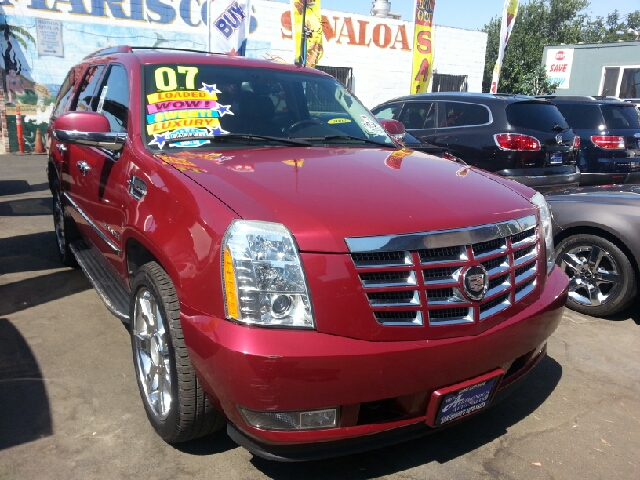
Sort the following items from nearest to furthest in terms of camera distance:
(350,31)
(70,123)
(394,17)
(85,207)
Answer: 1. (70,123)
2. (85,207)
3. (350,31)
4. (394,17)

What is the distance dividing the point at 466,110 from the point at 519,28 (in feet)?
153

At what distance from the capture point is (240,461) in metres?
2.70

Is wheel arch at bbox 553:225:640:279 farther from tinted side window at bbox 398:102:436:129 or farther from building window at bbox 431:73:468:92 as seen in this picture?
building window at bbox 431:73:468:92

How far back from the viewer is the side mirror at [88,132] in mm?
3211

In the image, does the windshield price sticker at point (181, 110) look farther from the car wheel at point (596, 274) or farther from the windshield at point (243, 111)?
the car wheel at point (596, 274)

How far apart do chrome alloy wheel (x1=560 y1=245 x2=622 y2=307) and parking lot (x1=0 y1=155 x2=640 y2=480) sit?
31 cm

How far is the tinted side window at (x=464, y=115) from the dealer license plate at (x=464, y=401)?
5432 mm

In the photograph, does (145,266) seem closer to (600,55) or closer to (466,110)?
(466,110)

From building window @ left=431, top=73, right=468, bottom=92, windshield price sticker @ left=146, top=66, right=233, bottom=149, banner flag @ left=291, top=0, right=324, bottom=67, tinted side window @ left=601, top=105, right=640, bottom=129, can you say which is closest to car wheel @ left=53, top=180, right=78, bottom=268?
windshield price sticker @ left=146, top=66, right=233, bottom=149

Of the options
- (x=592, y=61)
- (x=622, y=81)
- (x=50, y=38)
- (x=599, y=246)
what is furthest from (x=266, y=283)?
(x=592, y=61)

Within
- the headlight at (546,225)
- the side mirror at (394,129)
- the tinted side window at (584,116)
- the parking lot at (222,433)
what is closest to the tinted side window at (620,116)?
the tinted side window at (584,116)

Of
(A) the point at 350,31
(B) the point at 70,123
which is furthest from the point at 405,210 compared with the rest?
(A) the point at 350,31

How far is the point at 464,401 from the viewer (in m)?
2.44

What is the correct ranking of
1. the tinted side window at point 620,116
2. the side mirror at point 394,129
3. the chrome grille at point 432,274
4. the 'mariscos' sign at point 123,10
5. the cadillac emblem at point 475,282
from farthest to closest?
the 'mariscos' sign at point 123,10 < the tinted side window at point 620,116 < the side mirror at point 394,129 < the cadillac emblem at point 475,282 < the chrome grille at point 432,274
